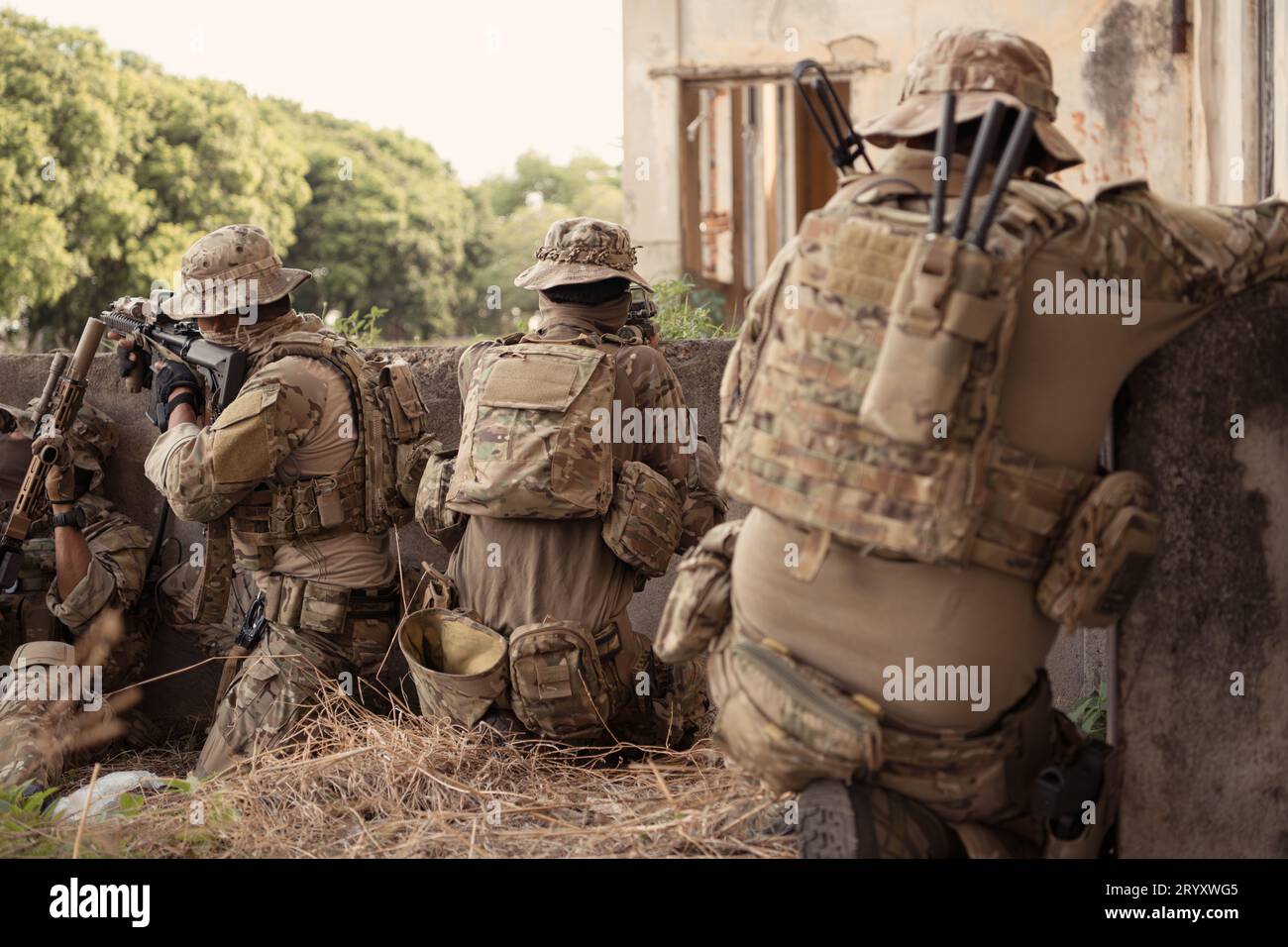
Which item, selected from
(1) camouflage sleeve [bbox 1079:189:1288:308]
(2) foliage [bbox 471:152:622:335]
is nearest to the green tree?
(2) foliage [bbox 471:152:622:335]

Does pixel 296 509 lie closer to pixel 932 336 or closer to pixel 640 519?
pixel 640 519

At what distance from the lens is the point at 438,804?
12.8 ft

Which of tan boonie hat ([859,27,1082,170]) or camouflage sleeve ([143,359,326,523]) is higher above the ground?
tan boonie hat ([859,27,1082,170])

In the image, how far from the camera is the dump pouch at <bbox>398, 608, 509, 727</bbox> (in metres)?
4.24

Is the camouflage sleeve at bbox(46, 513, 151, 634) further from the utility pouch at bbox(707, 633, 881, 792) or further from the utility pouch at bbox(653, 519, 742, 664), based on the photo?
the utility pouch at bbox(707, 633, 881, 792)

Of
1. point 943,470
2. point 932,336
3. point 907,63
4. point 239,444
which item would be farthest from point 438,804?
point 907,63

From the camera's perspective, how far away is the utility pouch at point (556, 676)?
4184 millimetres

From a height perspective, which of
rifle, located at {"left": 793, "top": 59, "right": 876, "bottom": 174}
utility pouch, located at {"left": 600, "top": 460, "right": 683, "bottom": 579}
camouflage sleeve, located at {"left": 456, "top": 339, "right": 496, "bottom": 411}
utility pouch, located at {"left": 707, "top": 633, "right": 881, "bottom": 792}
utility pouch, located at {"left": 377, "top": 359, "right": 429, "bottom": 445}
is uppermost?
rifle, located at {"left": 793, "top": 59, "right": 876, "bottom": 174}

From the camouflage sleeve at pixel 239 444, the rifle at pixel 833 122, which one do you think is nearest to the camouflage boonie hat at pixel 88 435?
the camouflage sleeve at pixel 239 444

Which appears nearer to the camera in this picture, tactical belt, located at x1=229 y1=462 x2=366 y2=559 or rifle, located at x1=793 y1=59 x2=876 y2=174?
rifle, located at x1=793 y1=59 x2=876 y2=174

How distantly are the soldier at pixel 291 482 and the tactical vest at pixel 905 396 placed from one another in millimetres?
2273

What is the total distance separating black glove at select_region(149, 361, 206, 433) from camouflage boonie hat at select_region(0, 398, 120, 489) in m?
0.65

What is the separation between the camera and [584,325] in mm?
4473

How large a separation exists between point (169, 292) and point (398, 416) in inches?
36.7
